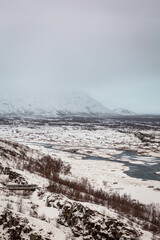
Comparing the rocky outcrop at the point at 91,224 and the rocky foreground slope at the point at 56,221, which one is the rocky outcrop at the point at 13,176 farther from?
the rocky outcrop at the point at 91,224

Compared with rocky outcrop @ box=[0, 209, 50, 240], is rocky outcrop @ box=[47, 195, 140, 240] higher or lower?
lower

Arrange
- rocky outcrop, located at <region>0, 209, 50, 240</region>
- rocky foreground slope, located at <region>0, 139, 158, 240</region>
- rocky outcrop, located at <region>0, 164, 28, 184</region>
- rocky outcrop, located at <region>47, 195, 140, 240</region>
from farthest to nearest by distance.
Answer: rocky outcrop, located at <region>0, 164, 28, 184</region>
rocky outcrop, located at <region>47, 195, 140, 240</region>
rocky foreground slope, located at <region>0, 139, 158, 240</region>
rocky outcrop, located at <region>0, 209, 50, 240</region>

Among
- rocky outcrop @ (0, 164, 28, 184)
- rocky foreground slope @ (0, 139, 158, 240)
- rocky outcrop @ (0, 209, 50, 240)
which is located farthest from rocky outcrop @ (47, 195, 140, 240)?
rocky outcrop @ (0, 164, 28, 184)

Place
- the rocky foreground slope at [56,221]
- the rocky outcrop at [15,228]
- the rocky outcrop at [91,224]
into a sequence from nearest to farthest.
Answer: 1. the rocky outcrop at [15,228]
2. the rocky foreground slope at [56,221]
3. the rocky outcrop at [91,224]

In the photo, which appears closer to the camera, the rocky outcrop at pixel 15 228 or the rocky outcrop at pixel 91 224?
the rocky outcrop at pixel 15 228

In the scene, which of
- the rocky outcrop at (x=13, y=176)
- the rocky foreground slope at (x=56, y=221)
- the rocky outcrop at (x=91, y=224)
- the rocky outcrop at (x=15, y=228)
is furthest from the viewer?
the rocky outcrop at (x=13, y=176)

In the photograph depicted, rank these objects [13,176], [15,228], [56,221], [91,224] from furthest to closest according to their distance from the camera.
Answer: [13,176]
[56,221]
[91,224]
[15,228]

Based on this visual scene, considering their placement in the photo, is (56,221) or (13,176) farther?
(13,176)

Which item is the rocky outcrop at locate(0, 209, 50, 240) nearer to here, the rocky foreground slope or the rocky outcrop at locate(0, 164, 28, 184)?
the rocky foreground slope

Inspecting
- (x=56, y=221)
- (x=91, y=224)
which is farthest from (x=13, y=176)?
(x=91, y=224)

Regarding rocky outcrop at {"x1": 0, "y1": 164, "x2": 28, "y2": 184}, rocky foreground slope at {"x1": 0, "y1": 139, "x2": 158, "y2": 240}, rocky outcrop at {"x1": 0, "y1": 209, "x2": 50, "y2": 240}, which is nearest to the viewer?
rocky outcrop at {"x1": 0, "y1": 209, "x2": 50, "y2": 240}

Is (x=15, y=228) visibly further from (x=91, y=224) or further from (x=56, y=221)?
(x=91, y=224)

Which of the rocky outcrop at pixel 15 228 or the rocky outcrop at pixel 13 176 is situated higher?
the rocky outcrop at pixel 15 228

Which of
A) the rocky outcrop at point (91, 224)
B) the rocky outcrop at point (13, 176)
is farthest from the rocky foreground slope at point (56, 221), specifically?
the rocky outcrop at point (13, 176)
